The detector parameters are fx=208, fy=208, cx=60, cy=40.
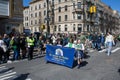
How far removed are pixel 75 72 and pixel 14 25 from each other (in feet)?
54.9

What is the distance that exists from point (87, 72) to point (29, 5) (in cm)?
Result: 6570

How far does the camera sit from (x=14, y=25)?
82.5ft

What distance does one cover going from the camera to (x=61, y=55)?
11.4 m

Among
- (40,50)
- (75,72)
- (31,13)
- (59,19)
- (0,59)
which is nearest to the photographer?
(75,72)

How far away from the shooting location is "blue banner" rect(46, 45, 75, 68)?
10.9m

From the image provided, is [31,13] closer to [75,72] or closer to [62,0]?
[62,0]

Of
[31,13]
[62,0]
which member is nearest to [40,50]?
[62,0]

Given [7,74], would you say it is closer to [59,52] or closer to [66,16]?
[59,52]

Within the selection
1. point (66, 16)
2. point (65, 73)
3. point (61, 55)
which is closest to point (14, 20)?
point (61, 55)

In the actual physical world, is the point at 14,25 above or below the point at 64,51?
above

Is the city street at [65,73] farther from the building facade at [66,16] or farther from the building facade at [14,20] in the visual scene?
the building facade at [66,16]

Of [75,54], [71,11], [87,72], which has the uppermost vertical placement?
[71,11]

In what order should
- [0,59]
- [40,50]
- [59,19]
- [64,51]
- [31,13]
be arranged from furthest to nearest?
[31,13], [59,19], [40,50], [0,59], [64,51]

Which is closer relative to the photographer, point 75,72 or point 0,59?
point 75,72
